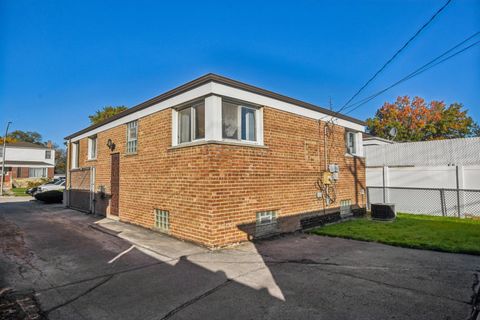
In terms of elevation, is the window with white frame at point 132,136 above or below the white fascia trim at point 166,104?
below

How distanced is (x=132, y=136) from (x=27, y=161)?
4420cm

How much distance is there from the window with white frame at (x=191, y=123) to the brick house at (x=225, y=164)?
28mm

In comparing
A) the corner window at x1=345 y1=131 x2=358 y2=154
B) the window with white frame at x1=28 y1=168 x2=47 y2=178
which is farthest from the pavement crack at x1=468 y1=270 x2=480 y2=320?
the window with white frame at x1=28 y1=168 x2=47 y2=178

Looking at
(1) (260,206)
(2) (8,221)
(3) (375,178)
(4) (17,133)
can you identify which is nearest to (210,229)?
(1) (260,206)

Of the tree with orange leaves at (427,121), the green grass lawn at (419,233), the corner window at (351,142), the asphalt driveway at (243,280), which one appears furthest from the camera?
the tree with orange leaves at (427,121)

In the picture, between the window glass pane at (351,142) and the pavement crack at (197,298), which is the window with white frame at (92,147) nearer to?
the pavement crack at (197,298)

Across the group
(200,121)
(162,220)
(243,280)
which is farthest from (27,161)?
(243,280)

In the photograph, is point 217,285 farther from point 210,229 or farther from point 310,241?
point 310,241

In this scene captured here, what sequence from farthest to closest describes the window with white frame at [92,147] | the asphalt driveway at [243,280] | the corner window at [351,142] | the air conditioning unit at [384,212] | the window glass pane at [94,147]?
the window with white frame at [92,147] < the window glass pane at [94,147] < the corner window at [351,142] < the air conditioning unit at [384,212] < the asphalt driveway at [243,280]

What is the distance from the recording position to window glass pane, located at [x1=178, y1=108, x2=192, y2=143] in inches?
314

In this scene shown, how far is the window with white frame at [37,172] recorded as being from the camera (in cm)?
4253

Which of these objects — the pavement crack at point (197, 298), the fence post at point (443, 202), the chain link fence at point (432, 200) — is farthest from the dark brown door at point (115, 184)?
the fence post at point (443, 202)

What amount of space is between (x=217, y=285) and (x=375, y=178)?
1241 centimetres

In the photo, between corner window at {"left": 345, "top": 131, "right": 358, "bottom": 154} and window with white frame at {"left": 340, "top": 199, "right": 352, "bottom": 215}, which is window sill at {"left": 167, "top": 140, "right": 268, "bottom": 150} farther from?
corner window at {"left": 345, "top": 131, "right": 358, "bottom": 154}
